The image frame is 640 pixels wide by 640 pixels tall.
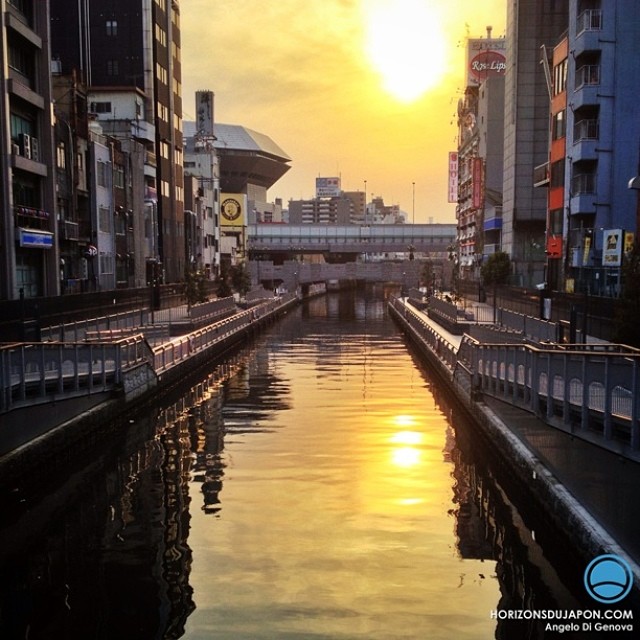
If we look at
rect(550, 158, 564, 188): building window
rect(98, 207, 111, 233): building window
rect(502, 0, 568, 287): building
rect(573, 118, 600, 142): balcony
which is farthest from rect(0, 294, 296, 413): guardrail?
rect(502, 0, 568, 287): building

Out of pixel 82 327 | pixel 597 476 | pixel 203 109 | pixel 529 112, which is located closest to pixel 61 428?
pixel 597 476

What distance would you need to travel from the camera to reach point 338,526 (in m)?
16.6

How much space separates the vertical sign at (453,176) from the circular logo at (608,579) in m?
139

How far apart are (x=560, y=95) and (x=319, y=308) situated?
57.7 m

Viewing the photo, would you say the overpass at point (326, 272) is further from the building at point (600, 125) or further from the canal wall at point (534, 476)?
the canal wall at point (534, 476)

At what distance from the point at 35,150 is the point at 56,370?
31718 millimetres

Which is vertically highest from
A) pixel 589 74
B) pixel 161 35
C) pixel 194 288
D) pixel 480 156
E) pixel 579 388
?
pixel 161 35

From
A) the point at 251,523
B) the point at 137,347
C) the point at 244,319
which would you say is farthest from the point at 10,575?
the point at 244,319

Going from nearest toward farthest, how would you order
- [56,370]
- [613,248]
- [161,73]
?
[56,370] → [613,248] → [161,73]

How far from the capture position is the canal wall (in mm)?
12961

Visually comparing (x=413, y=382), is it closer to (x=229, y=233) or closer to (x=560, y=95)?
(x=560, y=95)

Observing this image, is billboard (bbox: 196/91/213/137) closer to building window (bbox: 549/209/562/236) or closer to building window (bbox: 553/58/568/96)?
building window (bbox: 553/58/568/96)

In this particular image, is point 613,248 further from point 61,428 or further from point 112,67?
point 112,67

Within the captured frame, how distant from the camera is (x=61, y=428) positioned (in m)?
21.4
